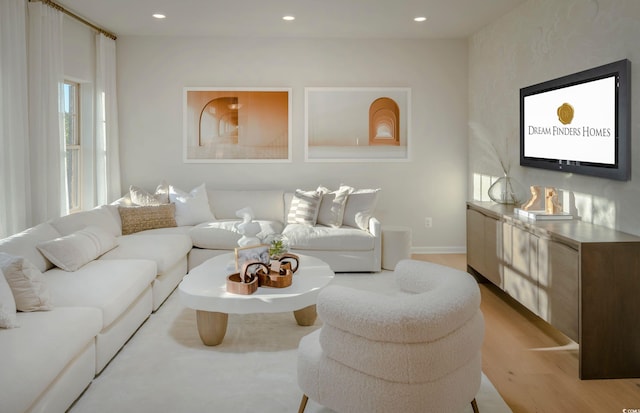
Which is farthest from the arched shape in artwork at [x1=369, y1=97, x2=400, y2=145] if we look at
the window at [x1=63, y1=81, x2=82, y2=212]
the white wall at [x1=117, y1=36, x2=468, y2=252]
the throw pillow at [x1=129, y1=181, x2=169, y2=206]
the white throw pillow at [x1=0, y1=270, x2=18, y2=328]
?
the white throw pillow at [x1=0, y1=270, x2=18, y2=328]

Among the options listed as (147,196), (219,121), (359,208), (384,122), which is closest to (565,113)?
(359,208)

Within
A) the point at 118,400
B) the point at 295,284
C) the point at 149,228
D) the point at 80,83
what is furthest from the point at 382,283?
the point at 80,83

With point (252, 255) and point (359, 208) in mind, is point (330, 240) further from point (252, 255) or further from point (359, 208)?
point (252, 255)

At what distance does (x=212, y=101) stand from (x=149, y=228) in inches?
70.3

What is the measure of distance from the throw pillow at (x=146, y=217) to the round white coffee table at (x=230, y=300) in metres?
1.85

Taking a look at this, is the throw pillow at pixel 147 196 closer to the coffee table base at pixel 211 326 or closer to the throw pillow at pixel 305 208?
the throw pillow at pixel 305 208

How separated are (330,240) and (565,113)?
7.93 feet

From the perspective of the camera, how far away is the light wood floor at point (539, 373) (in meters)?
2.68

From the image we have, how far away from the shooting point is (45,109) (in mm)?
4648

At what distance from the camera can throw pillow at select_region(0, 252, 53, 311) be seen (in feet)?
9.05

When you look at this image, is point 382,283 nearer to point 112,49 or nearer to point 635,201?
point 635,201

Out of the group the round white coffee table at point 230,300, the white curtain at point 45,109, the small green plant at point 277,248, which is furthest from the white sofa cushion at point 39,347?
the white curtain at point 45,109

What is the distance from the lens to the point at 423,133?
6484 mm

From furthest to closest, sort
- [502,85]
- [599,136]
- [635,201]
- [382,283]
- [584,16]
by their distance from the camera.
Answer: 1. [502,85]
2. [382,283]
3. [584,16]
4. [599,136]
5. [635,201]
